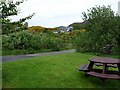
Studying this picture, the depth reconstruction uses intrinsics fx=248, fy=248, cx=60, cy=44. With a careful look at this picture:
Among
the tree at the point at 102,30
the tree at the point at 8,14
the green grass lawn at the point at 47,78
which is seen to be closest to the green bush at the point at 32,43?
the tree at the point at 102,30

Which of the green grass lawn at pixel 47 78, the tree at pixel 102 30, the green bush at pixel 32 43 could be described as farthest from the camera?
the green bush at pixel 32 43

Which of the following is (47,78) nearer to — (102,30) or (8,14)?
(8,14)

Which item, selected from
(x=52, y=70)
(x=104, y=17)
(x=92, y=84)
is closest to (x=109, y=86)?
(x=92, y=84)

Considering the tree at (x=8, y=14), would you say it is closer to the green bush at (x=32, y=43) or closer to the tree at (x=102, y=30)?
the tree at (x=102, y=30)

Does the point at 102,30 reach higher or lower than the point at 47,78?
higher

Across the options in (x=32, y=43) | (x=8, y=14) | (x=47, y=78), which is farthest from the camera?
(x=32, y=43)

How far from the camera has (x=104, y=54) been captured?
1781 cm

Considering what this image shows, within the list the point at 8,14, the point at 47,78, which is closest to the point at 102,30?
the point at 47,78

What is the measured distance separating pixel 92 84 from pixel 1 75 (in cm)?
340

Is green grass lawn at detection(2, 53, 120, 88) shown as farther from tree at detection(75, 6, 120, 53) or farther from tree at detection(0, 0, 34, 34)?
tree at detection(75, 6, 120, 53)

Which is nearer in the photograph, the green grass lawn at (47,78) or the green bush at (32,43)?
the green grass lawn at (47,78)

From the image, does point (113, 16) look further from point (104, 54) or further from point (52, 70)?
point (52, 70)

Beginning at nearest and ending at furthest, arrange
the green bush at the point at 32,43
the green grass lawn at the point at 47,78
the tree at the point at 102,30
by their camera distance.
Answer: the green grass lawn at the point at 47,78 → the tree at the point at 102,30 → the green bush at the point at 32,43

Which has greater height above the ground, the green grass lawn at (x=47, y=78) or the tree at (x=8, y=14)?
the tree at (x=8, y=14)
